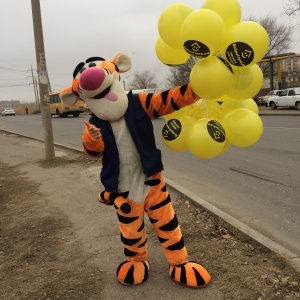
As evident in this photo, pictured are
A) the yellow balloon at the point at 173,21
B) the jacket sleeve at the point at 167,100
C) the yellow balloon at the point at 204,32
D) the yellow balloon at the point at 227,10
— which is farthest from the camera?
the jacket sleeve at the point at 167,100

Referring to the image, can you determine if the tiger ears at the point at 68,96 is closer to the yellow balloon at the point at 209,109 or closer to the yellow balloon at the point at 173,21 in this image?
the yellow balloon at the point at 173,21

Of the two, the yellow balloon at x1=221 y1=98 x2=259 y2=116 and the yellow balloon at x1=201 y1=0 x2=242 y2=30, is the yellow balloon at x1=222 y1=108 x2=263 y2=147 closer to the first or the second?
the yellow balloon at x1=221 y1=98 x2=259 y2=116

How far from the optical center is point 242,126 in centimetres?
248

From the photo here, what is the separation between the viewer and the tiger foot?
2836 mm

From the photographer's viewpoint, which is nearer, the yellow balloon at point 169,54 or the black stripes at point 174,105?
the black stripes at point 174,105

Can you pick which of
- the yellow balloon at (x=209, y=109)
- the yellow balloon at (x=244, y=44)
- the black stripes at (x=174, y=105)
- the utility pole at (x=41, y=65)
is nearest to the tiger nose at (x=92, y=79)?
the black stripes at (x=174, y=105)

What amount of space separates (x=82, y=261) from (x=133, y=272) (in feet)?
2.16

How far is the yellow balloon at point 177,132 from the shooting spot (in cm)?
267

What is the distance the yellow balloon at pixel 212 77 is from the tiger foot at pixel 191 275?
1399 mm

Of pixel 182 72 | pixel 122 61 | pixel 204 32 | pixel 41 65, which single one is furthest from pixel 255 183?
pixel 182 72

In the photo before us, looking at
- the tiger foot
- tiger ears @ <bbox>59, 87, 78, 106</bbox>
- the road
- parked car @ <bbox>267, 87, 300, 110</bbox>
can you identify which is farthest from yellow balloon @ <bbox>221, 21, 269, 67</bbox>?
parked car @ <bbox>267, 87, 300, 110</bbox>

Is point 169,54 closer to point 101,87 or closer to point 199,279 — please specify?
point 101,87

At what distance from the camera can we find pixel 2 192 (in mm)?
5926

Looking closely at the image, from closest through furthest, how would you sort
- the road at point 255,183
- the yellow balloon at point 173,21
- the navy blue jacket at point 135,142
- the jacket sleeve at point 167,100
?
the yellow balloon at point 173,21 < the jacket sleeve at point 167,100 < the navy blue jacket at point 135,142 < the road at point 255,183
